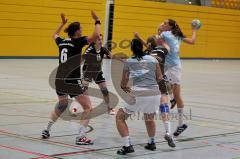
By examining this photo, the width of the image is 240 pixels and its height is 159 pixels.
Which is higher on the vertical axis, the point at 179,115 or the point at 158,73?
the point at 158,73

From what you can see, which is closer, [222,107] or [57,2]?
[222,107]

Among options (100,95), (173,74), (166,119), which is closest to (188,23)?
(100,95)

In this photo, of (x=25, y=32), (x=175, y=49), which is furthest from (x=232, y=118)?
(x=25, y=32)

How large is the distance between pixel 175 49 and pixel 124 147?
8.87ft

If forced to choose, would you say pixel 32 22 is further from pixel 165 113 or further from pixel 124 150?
pixel 124 150

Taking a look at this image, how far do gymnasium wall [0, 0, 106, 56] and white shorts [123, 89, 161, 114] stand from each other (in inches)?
909

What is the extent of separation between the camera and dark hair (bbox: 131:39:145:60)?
762cm

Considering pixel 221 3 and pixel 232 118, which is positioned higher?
pixel 221 3

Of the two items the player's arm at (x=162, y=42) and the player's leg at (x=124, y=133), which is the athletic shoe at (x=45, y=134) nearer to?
the player's leg at (x=124, y=133)

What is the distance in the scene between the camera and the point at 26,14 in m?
30.8

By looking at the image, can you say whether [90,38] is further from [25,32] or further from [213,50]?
[213,50]

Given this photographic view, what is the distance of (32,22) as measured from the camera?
31125mm

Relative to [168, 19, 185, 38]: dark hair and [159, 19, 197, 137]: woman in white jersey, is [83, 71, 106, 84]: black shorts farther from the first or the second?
[168, 19, 185, 38]: dark hair

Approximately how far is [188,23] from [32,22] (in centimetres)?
1422
